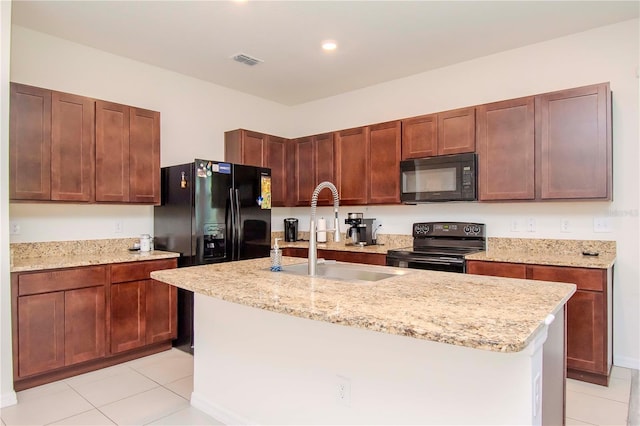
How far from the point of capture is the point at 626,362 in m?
3.03

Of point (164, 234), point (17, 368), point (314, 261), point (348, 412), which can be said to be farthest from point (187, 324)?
point (348, 412)

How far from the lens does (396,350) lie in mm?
1507

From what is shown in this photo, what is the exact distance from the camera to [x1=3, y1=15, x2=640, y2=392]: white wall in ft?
9.94

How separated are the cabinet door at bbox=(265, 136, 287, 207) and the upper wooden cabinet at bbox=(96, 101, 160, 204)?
1.43 m

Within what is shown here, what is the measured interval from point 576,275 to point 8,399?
3.89m

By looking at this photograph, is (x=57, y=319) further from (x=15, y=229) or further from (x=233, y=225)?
(x=233, y=225)

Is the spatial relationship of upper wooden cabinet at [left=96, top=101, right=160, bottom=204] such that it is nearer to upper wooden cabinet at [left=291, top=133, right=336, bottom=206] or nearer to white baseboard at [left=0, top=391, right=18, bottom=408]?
white baseboard at [left=0, top=391, right=18, bottom=408]

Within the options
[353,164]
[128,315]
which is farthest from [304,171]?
[128,315]

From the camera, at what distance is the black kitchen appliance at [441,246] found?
Answer: 3.27m

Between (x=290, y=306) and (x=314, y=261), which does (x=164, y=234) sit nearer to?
(x=314, y=261)

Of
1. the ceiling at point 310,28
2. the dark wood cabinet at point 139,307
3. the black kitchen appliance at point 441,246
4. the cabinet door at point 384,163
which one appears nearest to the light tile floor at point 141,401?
the dark wood cabinet at point 139,307

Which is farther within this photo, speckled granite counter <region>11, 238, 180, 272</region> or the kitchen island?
speckled granite counter <region>11, 238, 180, 272</region>

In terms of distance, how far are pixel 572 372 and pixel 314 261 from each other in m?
2.20

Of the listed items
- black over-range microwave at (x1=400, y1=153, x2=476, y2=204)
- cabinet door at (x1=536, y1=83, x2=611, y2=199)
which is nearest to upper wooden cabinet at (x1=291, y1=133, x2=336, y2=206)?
black over-range microwave at (x1=400, y1=153, x2=476, y2=204)
